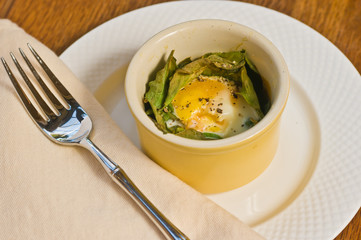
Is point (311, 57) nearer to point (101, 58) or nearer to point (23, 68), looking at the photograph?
point (101, 58)

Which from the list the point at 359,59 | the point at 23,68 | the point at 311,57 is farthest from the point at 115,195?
the point at 359,59

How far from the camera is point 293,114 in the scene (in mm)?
955

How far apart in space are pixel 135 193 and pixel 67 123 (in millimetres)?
224

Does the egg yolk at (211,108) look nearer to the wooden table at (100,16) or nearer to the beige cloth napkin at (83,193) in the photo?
the beige cloth napkin at (83,193)

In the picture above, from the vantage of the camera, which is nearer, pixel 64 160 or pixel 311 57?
pixel 64 160

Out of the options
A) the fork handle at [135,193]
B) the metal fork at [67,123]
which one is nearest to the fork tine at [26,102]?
the metal fork at [67,123]

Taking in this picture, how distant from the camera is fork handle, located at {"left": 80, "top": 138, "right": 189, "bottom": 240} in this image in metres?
0.71

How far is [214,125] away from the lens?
0.84 m

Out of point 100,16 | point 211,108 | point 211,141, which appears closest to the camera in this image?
point 211,141

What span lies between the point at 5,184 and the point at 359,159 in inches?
26.8

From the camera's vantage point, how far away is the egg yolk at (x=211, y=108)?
33.1 inches

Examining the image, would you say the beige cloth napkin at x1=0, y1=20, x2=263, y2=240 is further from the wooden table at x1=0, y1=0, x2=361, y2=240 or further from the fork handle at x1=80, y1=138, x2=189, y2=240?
the wooden table at x1=0, y1=0, x2=361, y2=240

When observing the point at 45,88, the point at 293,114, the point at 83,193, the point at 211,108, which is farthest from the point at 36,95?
the point at 293,114

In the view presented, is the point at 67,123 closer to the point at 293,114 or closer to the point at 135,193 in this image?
the point at 135,193
